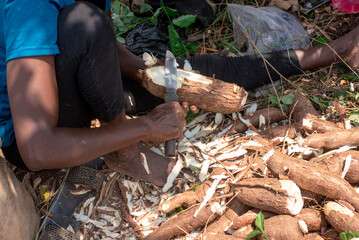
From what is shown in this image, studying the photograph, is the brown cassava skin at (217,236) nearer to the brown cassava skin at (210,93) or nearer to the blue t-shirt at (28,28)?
the brown cassava skin at (210,93)

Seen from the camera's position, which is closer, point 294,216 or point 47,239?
point 294,216

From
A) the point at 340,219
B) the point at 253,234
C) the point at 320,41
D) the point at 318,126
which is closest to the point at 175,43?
the point at 320,41

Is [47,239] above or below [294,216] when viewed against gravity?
below

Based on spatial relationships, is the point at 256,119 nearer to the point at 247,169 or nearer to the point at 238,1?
the point at 247,169

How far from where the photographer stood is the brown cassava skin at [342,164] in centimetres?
158

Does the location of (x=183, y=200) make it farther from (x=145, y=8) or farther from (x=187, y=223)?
(x=145, y=8)

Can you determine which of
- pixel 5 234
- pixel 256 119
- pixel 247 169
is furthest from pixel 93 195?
pixel 256 119

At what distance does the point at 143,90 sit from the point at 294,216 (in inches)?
45.6

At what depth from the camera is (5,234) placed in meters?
1.40

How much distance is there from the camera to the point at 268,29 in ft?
8.07

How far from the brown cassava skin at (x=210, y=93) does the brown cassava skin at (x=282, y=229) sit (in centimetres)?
68

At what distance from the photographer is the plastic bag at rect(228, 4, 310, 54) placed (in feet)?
8.04

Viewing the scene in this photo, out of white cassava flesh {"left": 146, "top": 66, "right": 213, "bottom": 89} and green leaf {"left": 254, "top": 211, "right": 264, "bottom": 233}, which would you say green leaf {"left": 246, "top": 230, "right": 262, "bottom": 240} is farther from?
white cassava flesh {"left": 146, "top": 66, "right": 213, "bottom": 89}

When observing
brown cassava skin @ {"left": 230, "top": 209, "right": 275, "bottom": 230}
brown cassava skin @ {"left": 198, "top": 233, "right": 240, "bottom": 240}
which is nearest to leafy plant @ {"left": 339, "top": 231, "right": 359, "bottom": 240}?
brown cassava skin @ {"left": 230, "top": 209, "right": 275, "bottom": 230}
